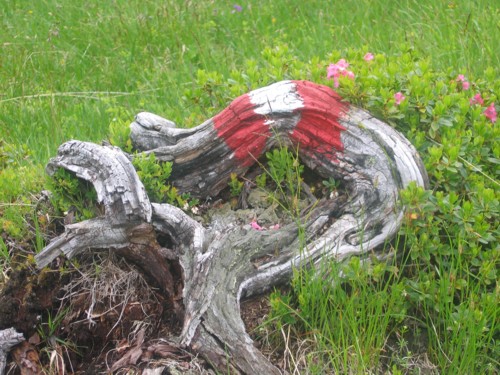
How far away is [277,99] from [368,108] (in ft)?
1.70

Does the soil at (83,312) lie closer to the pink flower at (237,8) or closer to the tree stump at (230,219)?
the tree stump at (230,219)

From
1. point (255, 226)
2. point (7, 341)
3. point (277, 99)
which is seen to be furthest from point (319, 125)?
point (7, 341)

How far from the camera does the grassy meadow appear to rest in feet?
10.8

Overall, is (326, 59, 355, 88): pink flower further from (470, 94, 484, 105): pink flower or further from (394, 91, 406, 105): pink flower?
(470, 94, 484, 105): pink flower

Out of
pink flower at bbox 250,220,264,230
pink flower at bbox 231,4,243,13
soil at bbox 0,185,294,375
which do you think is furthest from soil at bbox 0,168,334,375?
pink flower at bbox 231,4,243,13

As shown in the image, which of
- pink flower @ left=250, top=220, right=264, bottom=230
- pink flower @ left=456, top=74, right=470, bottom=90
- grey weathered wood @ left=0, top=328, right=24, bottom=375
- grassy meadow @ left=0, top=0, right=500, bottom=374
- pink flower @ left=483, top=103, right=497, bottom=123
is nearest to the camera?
grassy meadow @ left=0, top=0, right=500, bottom=374

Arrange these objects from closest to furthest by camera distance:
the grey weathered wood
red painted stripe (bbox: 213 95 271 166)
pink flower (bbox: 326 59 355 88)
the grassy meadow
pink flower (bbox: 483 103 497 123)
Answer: the grassy meadow → the grey weathered wood → red painted stripe (bbox: 213 95 271 166) → pink flower (bbox: 326 59 355 88) → pink flower (bbox: 483 103 497 123)

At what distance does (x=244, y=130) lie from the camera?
383 centimetres

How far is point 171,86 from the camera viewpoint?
6.10 metres

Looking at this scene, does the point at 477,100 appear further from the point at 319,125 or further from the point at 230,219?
the point at 230,219

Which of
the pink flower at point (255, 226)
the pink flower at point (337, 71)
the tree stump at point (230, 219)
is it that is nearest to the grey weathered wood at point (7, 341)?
the tree stump at point (230, 219)

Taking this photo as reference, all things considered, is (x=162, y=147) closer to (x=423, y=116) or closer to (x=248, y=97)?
(x=248, y=97)

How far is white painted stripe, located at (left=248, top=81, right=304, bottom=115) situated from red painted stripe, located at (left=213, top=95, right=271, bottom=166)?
0.04m

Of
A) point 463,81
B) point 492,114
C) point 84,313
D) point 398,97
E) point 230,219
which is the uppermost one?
point 398,97
